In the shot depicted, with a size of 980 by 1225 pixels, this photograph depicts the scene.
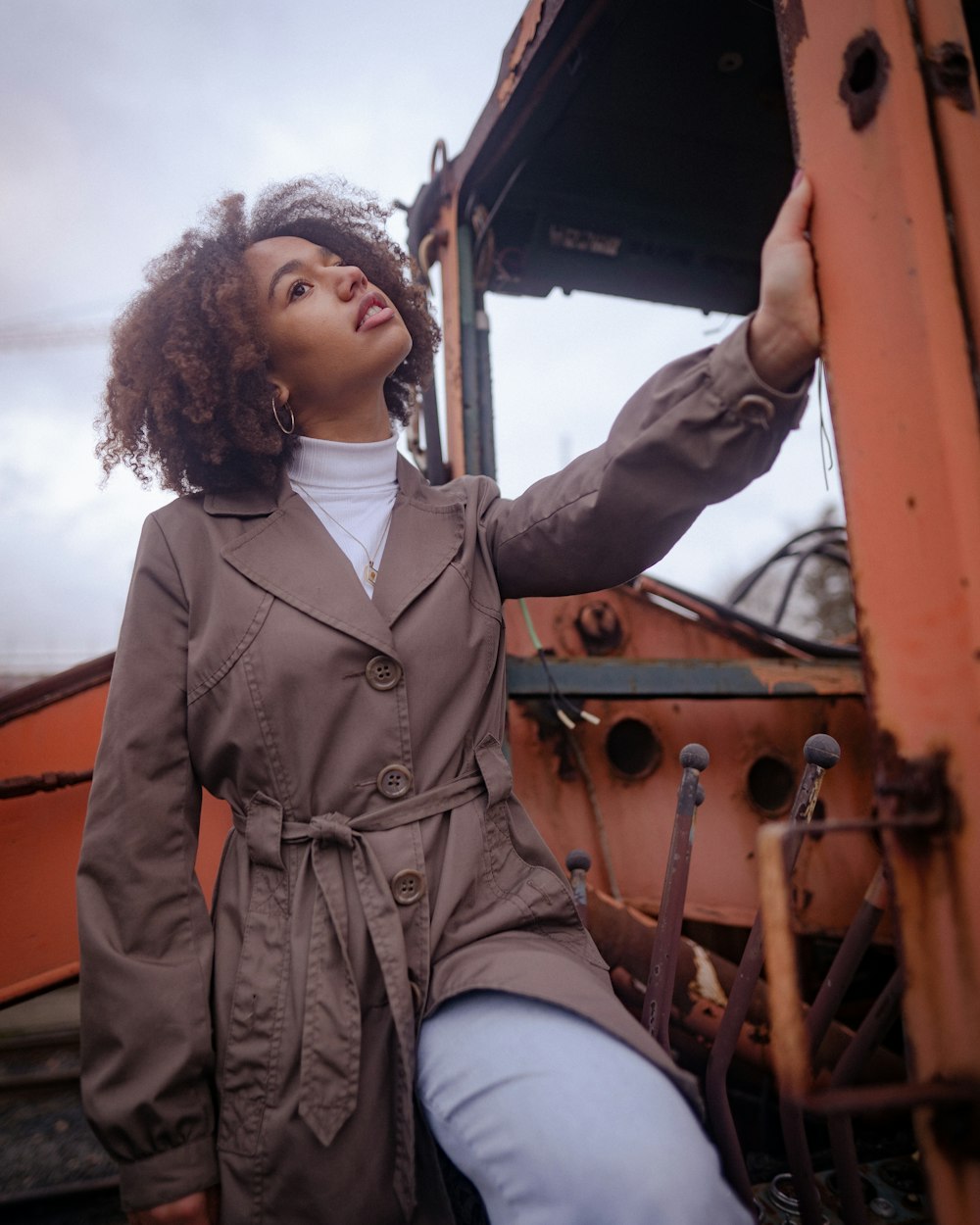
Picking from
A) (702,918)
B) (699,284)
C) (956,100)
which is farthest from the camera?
(699,284)

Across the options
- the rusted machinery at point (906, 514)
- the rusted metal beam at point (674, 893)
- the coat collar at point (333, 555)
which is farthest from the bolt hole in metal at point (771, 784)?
the coat collar at point (333, 555)

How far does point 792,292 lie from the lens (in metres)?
0.79

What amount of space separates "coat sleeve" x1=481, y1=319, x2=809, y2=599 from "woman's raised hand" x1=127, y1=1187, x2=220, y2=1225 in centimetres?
92

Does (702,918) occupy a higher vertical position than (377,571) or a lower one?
lower

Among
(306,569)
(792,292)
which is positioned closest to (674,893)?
(306,569)

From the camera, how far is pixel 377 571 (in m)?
1.23

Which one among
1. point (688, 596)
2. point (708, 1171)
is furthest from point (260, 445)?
point (688, 596)

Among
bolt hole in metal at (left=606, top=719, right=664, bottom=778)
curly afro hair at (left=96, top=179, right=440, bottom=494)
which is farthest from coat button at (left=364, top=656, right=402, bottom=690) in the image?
bolt hole in metal at (left=606, top=719, right=664, bottom=778)

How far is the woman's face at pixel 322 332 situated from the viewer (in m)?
1.31

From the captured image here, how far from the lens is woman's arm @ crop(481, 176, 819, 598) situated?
802 mm

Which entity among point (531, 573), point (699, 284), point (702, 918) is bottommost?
point (702, 918)

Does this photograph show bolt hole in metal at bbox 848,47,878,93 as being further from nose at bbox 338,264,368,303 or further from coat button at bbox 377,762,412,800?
coat button at bbox 377,762,412,800

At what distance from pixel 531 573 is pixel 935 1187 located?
2.76ft

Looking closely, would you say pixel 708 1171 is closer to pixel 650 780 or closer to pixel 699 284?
pixel 650 780
